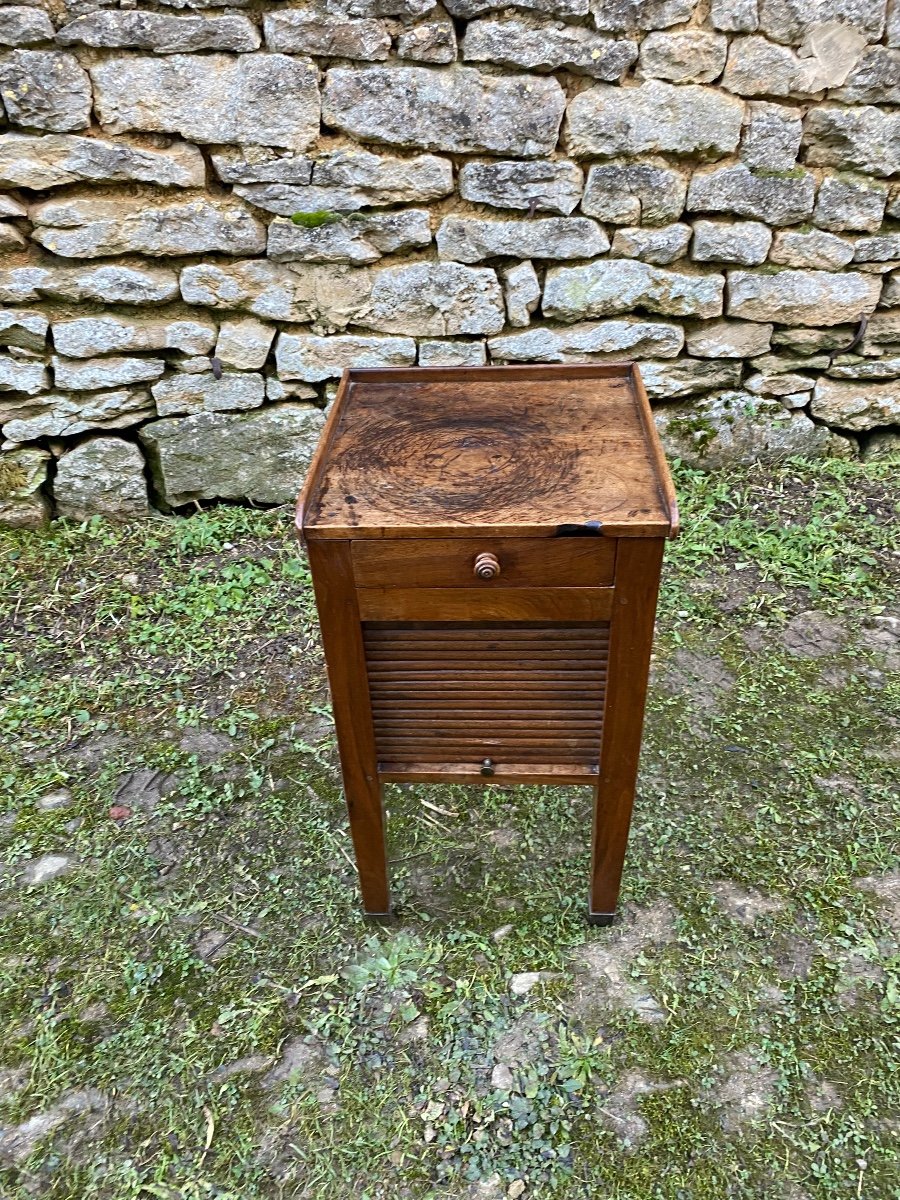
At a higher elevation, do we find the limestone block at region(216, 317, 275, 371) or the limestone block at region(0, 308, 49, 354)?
the limestone block at region(0, 308, 49, 354)

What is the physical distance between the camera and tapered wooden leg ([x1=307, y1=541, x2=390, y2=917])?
1.44 metres

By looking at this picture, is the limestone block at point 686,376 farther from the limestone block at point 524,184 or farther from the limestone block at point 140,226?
A: the limestone block at point 140,226

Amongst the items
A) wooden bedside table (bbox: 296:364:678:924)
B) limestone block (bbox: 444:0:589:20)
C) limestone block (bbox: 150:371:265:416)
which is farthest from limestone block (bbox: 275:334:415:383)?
wooden bedside table (bbox: 296:364:678:924)

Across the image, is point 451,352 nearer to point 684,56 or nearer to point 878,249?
point 684,56

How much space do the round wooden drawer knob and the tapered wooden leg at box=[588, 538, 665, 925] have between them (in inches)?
8.5

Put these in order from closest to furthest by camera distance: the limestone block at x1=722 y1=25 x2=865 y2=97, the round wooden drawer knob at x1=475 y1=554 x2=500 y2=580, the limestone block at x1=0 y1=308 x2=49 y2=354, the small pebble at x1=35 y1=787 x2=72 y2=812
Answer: the round wooden drawer knob at x1=475 y1=554 x2=500 y2=580, the small pebble at x1=35 y1=787 x2=72 y2=812, the limestone block at x1=722 y1=25 x2=865 y2=97, the limestone block at x1=0 y1=308 x2=49 y2=354

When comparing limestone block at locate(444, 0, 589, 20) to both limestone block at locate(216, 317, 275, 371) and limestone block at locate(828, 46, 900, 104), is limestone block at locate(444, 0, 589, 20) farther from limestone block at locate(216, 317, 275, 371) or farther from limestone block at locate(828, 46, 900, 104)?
limestone block at locate(216, 317, 275, 371)

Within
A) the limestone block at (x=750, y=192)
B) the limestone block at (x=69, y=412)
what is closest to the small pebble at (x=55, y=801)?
the limestone block at (x=69, y=412)

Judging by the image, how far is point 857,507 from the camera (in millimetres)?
3295

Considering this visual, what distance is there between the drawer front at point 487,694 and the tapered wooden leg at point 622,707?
31mm

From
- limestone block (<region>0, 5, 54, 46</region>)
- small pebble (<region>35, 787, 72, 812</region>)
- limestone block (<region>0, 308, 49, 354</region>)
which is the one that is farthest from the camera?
limestone block (<region>0, 308, 49, 354</region>)

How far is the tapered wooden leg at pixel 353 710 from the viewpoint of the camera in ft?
4.74

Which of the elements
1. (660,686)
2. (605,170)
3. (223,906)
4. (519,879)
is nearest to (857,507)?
(660,686)

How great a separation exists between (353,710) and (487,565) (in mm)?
448
